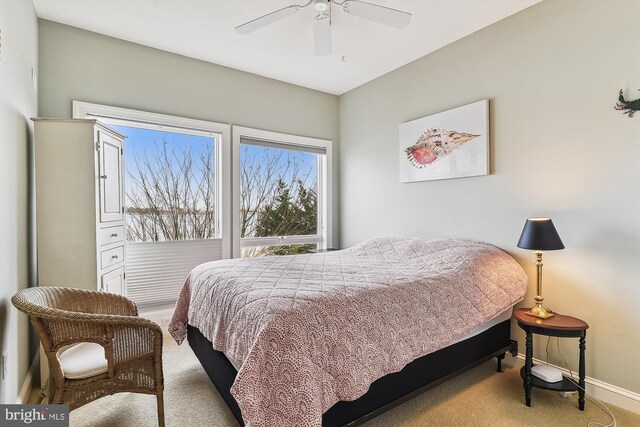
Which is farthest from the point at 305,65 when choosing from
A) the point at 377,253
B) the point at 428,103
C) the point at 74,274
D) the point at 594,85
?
the point at 74,274

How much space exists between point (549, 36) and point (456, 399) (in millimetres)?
2728

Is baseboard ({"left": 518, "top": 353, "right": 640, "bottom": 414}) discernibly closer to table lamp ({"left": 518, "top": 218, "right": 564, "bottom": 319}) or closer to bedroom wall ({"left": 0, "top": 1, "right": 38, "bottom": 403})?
table lamp ({"left": 518, "top": 218, "right": 564, "bottom": 319})

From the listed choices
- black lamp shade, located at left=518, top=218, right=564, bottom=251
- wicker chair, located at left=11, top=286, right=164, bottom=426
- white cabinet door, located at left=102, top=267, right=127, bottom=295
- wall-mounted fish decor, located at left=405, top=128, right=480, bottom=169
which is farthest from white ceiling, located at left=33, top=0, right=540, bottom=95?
wicker chair, located at left=11, top=286, right=164, bottom=426

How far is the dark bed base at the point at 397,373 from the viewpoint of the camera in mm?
1584

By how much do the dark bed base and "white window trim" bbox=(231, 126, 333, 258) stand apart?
1.55 m

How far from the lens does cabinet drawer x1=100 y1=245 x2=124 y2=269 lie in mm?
2409

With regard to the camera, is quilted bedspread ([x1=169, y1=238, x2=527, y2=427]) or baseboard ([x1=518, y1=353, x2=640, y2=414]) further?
baseboard ([x1=518, y1=353, x2=640, y2=414])

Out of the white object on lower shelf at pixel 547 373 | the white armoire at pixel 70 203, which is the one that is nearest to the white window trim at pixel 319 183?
the white armoire at pixel 70 203

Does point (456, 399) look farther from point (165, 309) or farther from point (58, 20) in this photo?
point (58, 20)

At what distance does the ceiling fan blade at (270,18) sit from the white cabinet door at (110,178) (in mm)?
1376

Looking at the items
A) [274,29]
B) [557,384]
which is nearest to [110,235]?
[274,29]

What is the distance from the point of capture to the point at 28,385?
6.83ft

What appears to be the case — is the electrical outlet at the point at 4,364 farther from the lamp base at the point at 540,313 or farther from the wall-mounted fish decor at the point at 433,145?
the wall-mounted fish decor at the point at 433,145

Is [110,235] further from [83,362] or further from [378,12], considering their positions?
[378,12]
